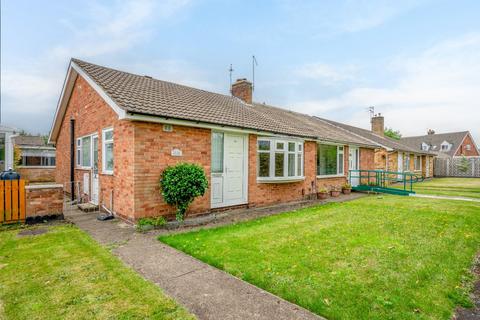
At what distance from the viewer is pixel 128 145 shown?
705cm

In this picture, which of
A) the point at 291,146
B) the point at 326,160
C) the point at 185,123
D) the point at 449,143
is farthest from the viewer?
the point at 449,143

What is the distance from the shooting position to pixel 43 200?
7414mm

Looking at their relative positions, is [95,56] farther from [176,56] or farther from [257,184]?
[257,184]

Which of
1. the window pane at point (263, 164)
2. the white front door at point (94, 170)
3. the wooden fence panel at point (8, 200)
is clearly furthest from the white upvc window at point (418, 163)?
the wooden fence panel at point (8, 200)

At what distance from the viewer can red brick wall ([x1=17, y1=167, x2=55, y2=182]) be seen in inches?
769

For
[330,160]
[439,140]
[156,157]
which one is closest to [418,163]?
[330,160]

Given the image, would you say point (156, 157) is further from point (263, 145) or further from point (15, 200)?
point (263, 145)

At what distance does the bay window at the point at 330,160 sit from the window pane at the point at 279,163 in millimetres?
3466

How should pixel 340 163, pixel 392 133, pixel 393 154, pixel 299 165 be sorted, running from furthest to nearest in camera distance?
pixel 392 133
pixel 393 154
pixel 340 163
pixel 299 165

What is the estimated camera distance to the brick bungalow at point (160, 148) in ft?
23.1

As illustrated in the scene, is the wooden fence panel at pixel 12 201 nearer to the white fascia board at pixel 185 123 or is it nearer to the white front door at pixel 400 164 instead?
the white fascia board at pixel 185 123

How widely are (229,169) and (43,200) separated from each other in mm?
5618

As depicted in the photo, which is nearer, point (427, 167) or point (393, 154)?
point (393, 154)

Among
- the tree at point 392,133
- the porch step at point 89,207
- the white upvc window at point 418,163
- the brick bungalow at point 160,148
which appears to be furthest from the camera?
the tree at point 392,133
